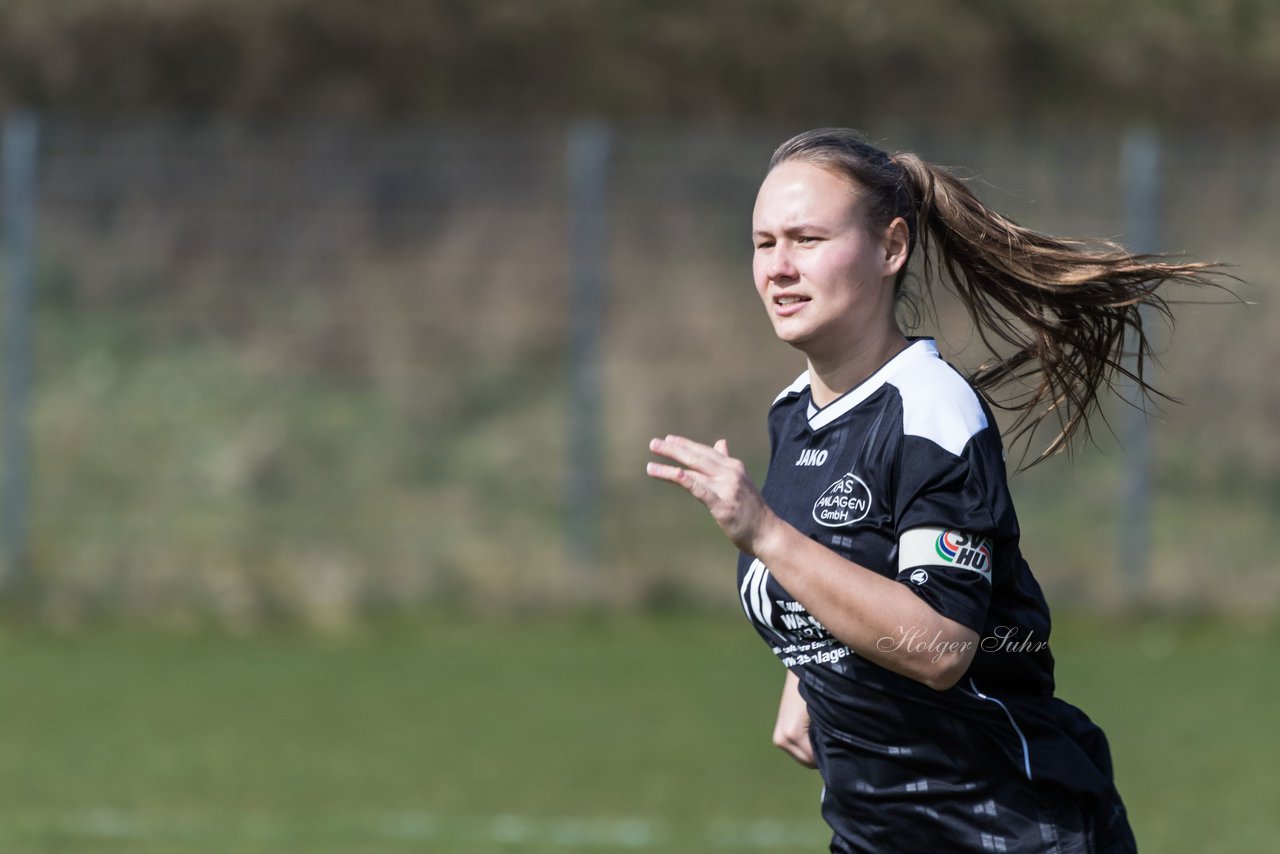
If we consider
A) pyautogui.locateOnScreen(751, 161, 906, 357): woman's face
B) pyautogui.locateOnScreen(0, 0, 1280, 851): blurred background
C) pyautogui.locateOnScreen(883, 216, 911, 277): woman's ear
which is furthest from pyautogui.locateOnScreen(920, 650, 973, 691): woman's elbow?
pyautogui.locateOnScreen(0, 0, 1280, 851): blurred background

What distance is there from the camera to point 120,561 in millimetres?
10852

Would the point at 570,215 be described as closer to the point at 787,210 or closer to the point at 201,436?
the point at 201,436

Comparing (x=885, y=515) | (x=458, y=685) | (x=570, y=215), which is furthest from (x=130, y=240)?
(x=885, y=515)

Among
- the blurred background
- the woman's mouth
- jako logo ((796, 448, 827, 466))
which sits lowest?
jako logo ((796, 448, 827, 466))

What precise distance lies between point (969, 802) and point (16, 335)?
8.86 metres

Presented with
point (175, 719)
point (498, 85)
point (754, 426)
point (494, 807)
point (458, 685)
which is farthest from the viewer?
point (498, 85)

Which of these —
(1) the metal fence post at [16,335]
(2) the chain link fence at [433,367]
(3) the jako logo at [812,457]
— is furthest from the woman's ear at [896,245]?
(1) the metal fence post at [16,335]

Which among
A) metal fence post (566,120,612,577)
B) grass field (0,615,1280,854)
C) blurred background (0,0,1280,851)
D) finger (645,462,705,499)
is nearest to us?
finger (645,462,705,499)

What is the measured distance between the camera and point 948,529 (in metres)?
2.80

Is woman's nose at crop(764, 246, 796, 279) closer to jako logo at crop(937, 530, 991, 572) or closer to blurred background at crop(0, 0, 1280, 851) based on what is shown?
jako logo at crop(937, 530, 991, 572)

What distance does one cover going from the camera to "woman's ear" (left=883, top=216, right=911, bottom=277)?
3035mm

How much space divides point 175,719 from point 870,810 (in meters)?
5.75

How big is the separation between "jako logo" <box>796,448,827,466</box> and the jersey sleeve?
248 millimetres

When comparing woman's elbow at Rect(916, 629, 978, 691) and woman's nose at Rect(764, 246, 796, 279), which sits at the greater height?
woman's nose at Rect(764, 246, 796, 279)
